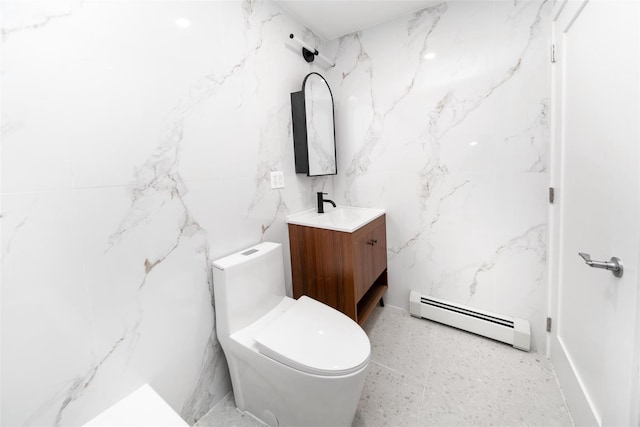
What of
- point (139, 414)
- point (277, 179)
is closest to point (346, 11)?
point (277, 179)

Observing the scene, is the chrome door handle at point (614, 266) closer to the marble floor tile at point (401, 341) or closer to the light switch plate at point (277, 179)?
the marble floor tile at point (401, 341)

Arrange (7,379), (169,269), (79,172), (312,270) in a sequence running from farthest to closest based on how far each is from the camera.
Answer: (312,270)
(169,269)
(79,172)
(7,379)

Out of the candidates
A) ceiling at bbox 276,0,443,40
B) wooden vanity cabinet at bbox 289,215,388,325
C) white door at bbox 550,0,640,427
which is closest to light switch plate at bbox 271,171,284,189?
wooden vanity cabinet at bbox 289,215,388,325

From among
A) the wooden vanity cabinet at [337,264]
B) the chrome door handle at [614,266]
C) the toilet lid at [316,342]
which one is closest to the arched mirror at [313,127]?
the wooden vanity cabinet at [337,264]

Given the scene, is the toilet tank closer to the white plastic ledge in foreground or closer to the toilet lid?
the toilet lid

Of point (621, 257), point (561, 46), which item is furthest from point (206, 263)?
point (561, 46)

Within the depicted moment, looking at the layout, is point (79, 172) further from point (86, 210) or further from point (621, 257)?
point (621, 257)

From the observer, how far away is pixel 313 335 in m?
1.14

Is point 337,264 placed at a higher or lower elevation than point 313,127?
lower

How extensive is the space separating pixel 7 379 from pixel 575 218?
2119 millimetres

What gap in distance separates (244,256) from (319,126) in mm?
1103

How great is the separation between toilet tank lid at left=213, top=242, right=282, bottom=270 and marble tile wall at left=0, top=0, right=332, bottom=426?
7 centimetres

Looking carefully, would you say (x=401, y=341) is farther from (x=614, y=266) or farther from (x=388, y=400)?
(x=614, y=266)

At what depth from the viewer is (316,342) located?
3.60ft
